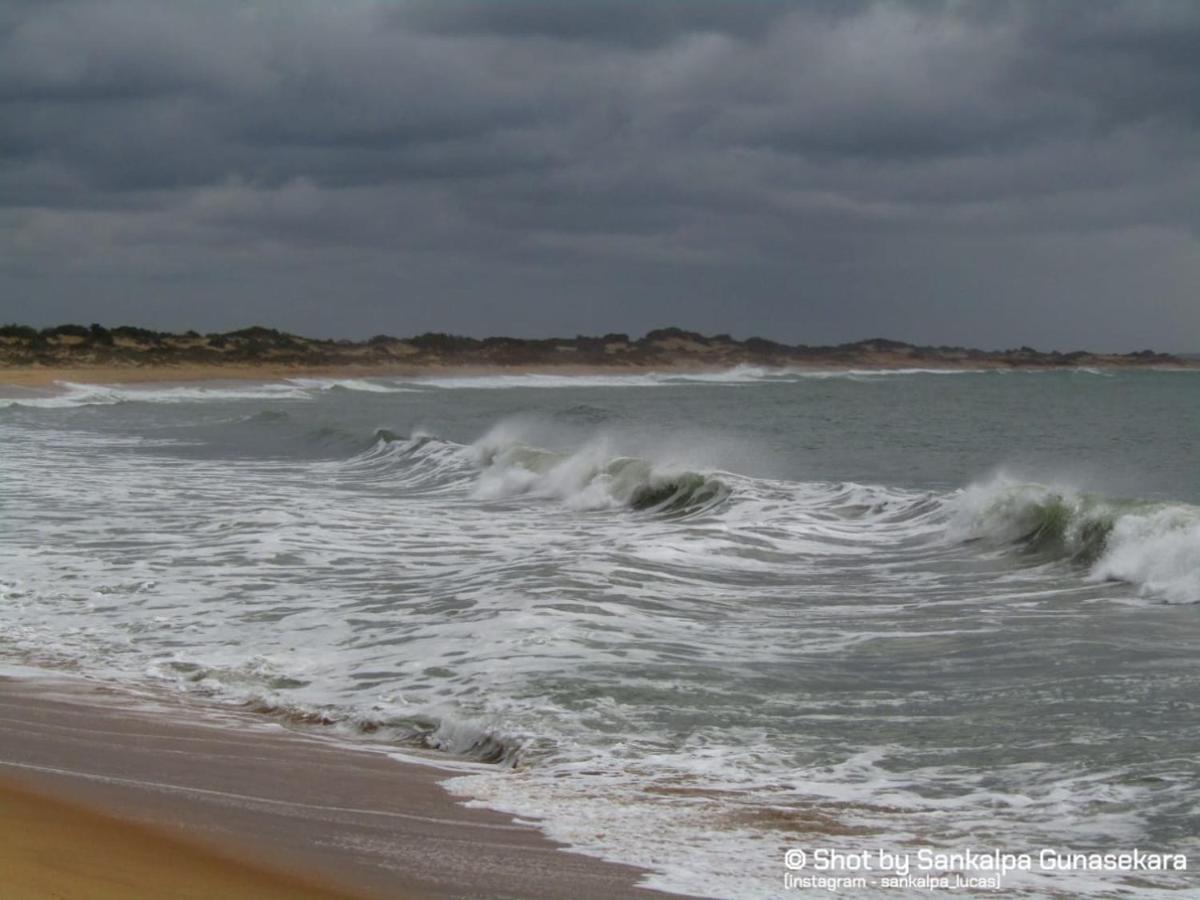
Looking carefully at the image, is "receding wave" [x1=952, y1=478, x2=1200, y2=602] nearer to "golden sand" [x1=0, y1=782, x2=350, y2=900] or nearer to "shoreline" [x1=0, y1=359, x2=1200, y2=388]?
"golden sand" [x1=0, y1=782, x2=350, y2=900]

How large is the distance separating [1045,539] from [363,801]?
9268 mm

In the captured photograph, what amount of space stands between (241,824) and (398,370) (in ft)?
274

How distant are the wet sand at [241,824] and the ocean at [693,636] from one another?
0.95 feet

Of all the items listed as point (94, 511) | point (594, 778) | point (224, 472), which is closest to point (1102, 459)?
point (224, 472)

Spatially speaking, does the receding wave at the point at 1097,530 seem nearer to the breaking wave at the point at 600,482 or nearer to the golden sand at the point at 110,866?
the breaking wave at the point at 600,482

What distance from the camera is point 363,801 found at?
509cm

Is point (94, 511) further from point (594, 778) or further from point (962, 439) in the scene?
point (962, 439)

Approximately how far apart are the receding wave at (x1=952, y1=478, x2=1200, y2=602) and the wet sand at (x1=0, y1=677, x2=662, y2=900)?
6.75 m

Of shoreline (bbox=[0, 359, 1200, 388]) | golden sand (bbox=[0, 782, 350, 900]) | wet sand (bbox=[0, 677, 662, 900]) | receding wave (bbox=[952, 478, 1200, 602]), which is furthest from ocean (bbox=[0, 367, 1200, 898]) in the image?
shoreline (bbox=[0, 359, 1200, 388])

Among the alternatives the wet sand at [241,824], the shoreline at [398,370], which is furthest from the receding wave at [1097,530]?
the shoreline at [398,370]

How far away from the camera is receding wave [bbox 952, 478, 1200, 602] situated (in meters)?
10.6

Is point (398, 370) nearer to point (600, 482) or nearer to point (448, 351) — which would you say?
point (448, 351)

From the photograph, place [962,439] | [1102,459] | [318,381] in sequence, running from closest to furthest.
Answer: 1. [1102,459]
2. [962,439]
3. [318,381]

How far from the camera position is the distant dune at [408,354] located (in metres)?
74.4
